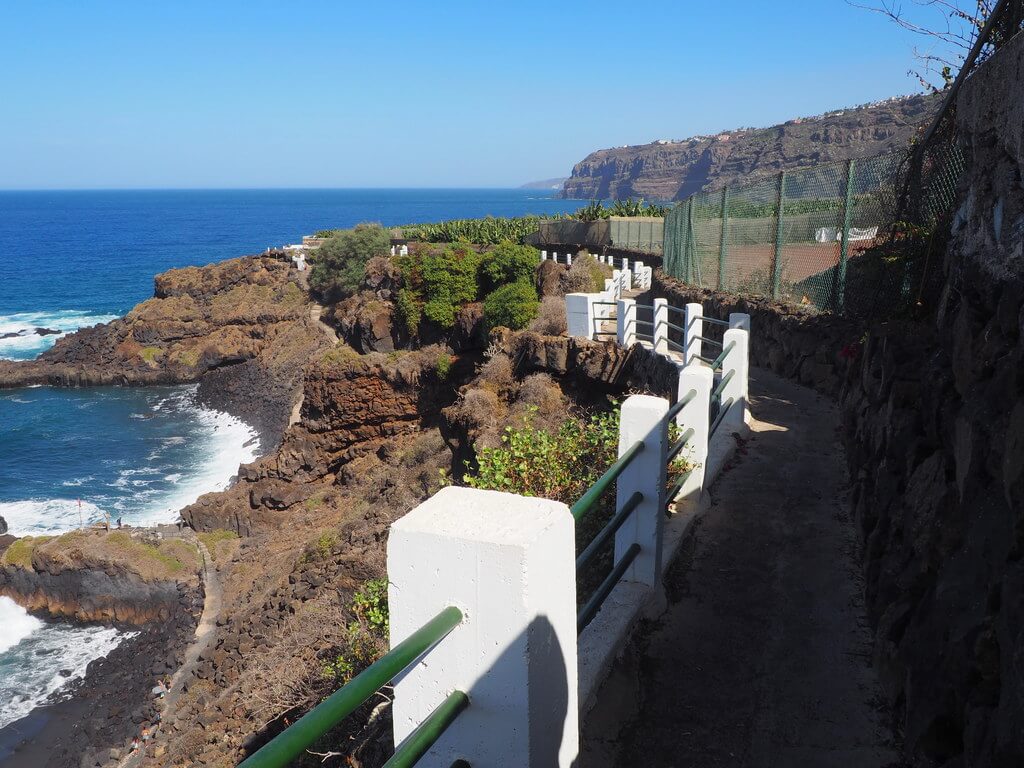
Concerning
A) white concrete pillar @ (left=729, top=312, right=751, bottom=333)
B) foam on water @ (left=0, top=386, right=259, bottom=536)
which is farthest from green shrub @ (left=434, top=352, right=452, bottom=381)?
white concrete pillar @ (left=729, top=312, right=751, bottom=333)

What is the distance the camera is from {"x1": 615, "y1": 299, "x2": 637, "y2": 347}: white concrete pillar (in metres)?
16.6

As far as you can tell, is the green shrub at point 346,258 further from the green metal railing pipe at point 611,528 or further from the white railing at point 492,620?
the white railing at point 492,620

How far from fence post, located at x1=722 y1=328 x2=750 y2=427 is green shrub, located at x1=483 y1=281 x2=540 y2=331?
55.6 feet

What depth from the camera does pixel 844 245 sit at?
10.6 metres

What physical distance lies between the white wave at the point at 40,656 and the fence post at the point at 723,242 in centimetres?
1867

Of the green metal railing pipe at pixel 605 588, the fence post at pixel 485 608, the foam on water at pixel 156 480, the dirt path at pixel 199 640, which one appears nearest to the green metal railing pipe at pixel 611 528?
the green metal railing pipe at pixel 605 588

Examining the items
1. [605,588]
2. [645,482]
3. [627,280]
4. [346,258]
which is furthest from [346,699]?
[346,258]

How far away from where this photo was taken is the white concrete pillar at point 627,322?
54.4ft

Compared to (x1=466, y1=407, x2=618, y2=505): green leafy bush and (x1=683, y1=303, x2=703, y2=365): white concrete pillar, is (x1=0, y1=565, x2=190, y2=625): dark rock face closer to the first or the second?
(x1=683, y1=303, x2=703, y2=365): white concrete pillar

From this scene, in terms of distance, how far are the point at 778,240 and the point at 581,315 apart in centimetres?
636

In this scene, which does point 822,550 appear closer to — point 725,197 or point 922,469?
point 922,469

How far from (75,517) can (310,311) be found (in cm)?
2174

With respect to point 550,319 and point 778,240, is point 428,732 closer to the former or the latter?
point 778,240

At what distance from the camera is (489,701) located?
92.6 inches
